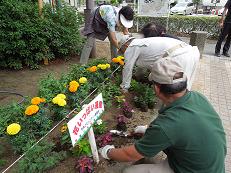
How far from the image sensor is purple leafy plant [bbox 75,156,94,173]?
243 centimetres

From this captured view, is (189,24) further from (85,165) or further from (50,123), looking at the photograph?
(85,165)

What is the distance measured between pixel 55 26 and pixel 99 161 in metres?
4.48

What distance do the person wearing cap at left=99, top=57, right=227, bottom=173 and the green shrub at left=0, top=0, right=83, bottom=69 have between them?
4.74 m

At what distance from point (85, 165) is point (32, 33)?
4.34 m

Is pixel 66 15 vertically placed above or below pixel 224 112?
above

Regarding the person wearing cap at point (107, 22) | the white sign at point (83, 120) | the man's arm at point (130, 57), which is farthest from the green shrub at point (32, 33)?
the white sign at point (83, 120)

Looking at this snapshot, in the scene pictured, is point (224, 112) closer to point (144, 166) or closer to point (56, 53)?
point (144, 166)

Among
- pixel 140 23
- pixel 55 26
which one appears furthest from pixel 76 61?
pixel 140 23

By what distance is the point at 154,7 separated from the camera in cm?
978

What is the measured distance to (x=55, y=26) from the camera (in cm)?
608

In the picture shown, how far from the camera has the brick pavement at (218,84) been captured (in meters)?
3.94

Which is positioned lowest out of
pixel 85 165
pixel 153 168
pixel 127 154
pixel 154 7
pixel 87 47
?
pixel 85 165

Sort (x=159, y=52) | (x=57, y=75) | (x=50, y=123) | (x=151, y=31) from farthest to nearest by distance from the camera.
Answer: (x=57, y=75) → (x=151, y=31) → (x=159, y=52) → (x=50, y=123)

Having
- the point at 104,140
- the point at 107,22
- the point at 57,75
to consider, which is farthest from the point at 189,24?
the point at 104,140
